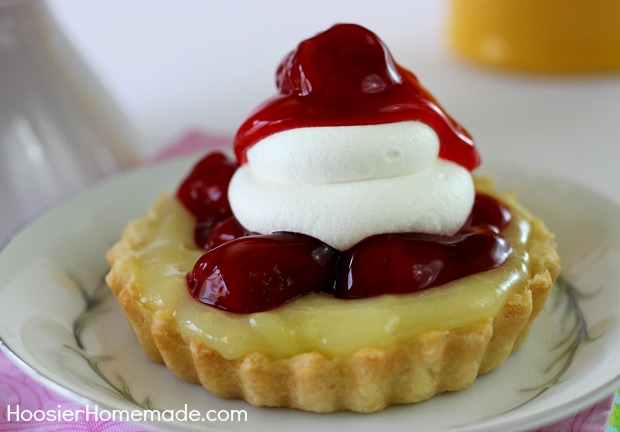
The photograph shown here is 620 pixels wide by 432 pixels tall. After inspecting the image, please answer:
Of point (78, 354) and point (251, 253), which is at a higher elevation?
point (251, 253)

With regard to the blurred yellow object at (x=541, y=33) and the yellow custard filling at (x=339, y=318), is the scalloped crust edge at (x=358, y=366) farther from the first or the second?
the blurred yellow object at (x=541, y=33)

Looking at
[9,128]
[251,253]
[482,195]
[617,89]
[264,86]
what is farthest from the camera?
[264,86]

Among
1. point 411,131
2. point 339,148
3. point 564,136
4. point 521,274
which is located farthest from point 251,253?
point 564,136

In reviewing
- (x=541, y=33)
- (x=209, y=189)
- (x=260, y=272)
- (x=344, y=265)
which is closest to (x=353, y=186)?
(x=344, y=265)

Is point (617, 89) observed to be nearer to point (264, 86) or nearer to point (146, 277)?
point (264, 86)

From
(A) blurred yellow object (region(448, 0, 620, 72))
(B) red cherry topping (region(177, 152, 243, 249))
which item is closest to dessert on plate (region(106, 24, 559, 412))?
(B) red cherry topping (region(177, 152, 243, 249))

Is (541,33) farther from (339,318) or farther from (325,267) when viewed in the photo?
(339,318)
